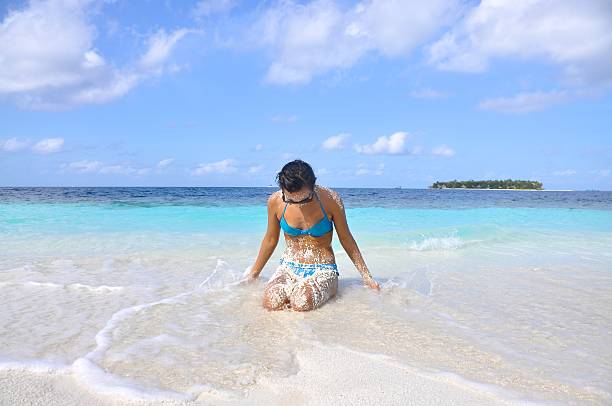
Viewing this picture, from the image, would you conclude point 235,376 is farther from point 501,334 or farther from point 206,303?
point 501,334

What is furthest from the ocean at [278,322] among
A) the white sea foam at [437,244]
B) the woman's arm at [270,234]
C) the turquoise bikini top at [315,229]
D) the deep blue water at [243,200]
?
the deep blue water at [243,200]

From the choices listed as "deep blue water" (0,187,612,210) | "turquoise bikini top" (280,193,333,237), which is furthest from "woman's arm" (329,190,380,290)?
"deep blue water" (0,187,612,210)

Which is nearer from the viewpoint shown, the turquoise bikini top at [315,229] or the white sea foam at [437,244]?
the turquoise bikini top at [315,229]

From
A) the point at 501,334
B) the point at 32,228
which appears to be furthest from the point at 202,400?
the point at 32,228

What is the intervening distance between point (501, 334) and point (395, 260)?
3836mm

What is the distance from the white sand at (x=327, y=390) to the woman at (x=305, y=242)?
1.29 meters

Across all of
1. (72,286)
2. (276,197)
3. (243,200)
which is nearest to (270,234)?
(276,197)

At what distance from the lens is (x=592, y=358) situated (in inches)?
122

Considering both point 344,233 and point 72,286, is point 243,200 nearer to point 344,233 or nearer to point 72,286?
point 72,286

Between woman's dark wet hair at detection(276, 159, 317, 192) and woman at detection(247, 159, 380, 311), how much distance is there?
0.03 ft

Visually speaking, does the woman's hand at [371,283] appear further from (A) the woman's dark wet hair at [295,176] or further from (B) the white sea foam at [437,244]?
(B) the white sea foam at [437,244]

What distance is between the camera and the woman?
400 cm

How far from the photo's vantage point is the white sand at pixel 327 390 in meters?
2.29

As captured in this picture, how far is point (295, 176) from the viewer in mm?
3891
